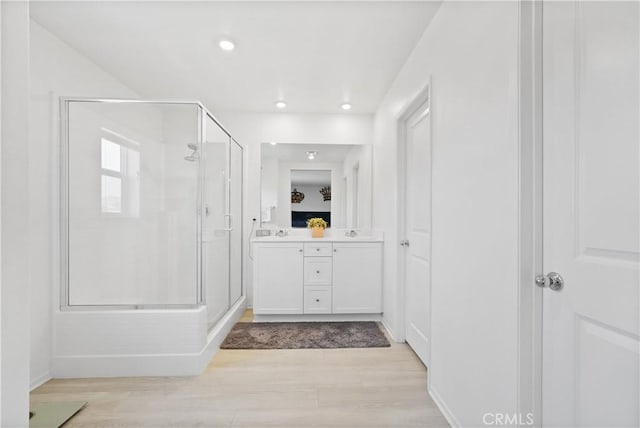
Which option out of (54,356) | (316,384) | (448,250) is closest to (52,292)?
(54,356)

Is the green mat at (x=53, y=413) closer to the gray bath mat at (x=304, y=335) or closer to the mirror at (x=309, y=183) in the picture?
the gray bath mat at (x=304, y=335)

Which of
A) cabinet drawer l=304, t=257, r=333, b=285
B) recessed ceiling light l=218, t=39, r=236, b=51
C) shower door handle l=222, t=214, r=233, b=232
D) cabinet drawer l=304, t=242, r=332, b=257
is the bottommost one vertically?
cabinet drawer l=304, t=257, r=333, b=285

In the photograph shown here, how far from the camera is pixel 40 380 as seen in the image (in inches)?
85.0

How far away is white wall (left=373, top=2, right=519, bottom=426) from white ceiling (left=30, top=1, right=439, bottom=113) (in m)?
0.40

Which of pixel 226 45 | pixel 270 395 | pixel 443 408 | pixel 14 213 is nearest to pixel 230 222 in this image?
pixel 226 45

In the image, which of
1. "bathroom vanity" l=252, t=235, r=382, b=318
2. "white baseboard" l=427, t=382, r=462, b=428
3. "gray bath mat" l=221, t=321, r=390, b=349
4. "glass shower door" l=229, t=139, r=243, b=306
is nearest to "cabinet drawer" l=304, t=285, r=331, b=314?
"bathroom vanity" l=252, t=235, r=382, b=318

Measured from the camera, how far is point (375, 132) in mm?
3789

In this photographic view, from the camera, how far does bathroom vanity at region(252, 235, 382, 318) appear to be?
340 centimetres

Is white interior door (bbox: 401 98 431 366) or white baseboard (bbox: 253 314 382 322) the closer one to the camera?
white interior door (bbox: 401 98 431 366)

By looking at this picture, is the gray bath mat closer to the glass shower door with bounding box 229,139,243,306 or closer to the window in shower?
the glass shower door with bounding box 229,139,243,306
